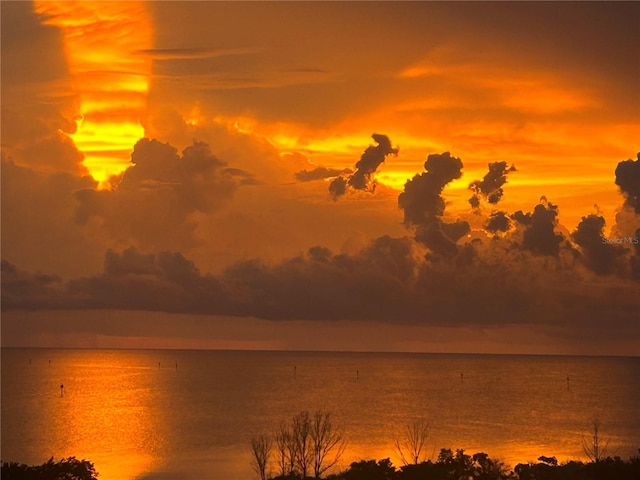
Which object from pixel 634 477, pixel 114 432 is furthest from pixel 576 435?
pixel 634 477

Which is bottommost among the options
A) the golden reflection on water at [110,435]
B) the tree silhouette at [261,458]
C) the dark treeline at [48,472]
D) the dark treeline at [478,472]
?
the dark treeline at [478,472]

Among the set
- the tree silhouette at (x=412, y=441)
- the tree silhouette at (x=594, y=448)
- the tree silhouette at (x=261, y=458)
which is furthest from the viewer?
the tree silhouette at (x=594, y=448)

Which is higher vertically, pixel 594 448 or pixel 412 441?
pixel 412 441

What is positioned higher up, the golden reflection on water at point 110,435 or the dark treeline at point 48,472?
the golden reflection on water at point 110,435

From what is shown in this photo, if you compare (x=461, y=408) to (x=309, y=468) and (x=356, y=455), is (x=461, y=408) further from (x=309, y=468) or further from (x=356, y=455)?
(x=309, y=468)

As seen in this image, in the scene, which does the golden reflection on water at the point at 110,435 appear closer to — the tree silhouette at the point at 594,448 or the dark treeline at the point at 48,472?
the dark treeline at the point at 48,472

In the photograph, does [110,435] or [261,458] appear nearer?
[261,458]

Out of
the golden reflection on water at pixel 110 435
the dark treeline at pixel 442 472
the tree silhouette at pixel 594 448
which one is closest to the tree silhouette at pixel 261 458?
the dark treeline at pixel 442 472

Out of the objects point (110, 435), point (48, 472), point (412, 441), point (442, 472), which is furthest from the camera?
point (110, 435)

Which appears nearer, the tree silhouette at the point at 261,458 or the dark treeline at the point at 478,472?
the dark treeline at the point at 478,472

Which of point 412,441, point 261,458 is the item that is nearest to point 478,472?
point 261,458

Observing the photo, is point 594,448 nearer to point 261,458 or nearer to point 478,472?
point 261,458

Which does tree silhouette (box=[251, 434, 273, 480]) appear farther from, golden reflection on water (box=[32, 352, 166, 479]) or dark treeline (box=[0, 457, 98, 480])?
dark treeline (box=[0, 457, 98, 480])

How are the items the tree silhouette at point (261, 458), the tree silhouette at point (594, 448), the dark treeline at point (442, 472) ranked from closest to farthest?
the dark treeline at point (442, 472)
the tree silhouette at point (261, 458)
the tree silhouette at point (594, 448)
